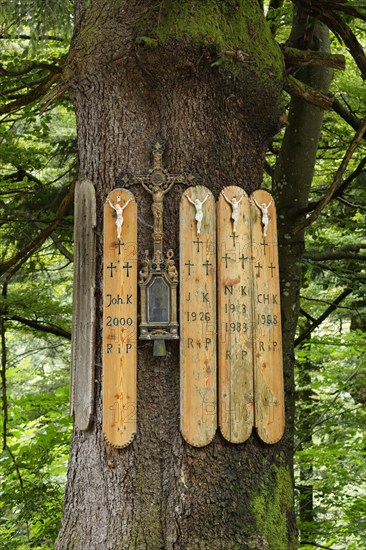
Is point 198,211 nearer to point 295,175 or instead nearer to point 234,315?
point 234,315

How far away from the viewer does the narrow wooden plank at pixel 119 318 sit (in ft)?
10.3

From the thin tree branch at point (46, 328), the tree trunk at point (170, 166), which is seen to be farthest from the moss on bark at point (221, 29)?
the thin tree branch at point (46, 328)

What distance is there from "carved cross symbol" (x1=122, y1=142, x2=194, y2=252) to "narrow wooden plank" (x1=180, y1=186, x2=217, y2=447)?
0.10 m

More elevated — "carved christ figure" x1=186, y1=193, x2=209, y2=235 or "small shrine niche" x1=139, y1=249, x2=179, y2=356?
"carved christ figure" x1=186, y1=193, x2=209, y2=235

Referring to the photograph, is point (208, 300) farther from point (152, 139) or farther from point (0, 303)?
point (0, 303)

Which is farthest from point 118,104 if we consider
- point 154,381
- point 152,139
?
point 154,381

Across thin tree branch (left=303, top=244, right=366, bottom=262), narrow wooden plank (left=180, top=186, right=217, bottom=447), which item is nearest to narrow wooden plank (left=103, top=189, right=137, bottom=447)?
narrow wooden plank (left=180, top=186, right=217, bottom=447)

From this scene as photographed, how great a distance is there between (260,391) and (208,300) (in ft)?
1.75

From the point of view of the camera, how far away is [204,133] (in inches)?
134

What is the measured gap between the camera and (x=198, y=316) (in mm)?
3229

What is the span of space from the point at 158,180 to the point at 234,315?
0.79 meters

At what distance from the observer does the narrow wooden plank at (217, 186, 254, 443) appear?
323 centimetres

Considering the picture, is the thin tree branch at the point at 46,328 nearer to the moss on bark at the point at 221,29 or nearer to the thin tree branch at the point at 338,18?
the moss on bark at the point at 221,29

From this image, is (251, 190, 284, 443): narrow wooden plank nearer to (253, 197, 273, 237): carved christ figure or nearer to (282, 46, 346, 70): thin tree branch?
(253, 197, 273, 237): carved christ figure
